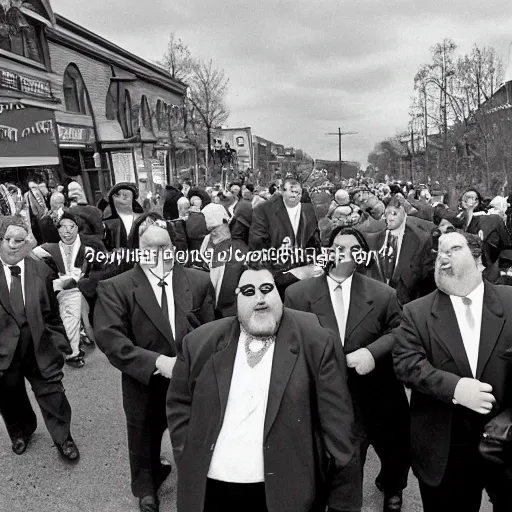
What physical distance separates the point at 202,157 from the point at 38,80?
1077 inches

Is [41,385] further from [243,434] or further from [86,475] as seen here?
[243,434]

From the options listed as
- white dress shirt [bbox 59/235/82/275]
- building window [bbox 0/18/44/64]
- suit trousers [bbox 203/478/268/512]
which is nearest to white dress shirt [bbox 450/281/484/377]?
suit trousers [bbox 203/478/268/512]

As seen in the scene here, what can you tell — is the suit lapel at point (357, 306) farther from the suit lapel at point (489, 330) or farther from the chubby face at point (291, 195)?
the chubby face at point (291, 195)

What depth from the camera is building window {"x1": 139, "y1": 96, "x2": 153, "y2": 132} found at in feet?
106

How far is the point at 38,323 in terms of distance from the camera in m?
4.56

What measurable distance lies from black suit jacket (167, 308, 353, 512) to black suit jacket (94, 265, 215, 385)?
2.80 ft

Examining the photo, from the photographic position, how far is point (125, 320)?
3.61 meters

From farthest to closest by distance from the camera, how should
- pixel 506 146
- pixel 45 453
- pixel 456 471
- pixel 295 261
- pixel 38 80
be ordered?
pixel 506 146
pixel 38 80
pixel 295 261
pixel 45 453
pixel 456 471

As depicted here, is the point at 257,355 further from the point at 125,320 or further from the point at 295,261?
the point at 295,261

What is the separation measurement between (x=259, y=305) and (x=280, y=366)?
0.27 m

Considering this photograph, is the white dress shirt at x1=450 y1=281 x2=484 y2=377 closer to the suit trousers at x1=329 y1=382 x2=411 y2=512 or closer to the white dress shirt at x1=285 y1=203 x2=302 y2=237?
the suit trousers at x1=329 y1=382 x2=411 y2=512

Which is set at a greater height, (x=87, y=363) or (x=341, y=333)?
(x=341, y=333)

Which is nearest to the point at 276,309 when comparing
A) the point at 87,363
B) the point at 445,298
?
the point at 445,298

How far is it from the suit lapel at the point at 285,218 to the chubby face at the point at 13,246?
2330 mm
